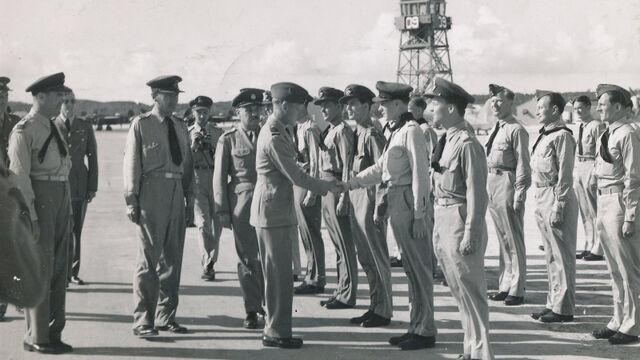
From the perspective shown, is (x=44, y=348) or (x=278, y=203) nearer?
(x=44, y=348)

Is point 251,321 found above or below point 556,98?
below

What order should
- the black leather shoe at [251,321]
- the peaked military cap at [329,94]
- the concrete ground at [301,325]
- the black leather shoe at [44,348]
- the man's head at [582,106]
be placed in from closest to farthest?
the black leather shoe at [44,348]
the concrete ground at [301,325]
the black leather shoe at [251,321]
the peaked military cap at [329,94]
the man's head at [582,106]

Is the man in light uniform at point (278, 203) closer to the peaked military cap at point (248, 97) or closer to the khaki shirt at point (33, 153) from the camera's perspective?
the peaked military cap at point (248, 97)

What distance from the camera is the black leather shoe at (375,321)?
666 cm

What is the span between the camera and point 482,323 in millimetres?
5207

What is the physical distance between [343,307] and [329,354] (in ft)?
5.65

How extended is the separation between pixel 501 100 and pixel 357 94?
1.95 metres

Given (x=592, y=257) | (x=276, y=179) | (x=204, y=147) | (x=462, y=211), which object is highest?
(x=204, y=147)

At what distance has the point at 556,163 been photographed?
706 cm

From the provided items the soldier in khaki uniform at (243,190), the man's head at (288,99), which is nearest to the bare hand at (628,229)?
the man's head at (288,99)

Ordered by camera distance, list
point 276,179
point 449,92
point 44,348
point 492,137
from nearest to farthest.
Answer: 1. point 449,92
2. point 44,348
3. point 276,179
4. point 492,137

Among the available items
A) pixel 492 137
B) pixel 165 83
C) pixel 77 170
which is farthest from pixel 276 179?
pixel 77 170

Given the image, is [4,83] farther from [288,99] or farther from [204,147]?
[288,99]

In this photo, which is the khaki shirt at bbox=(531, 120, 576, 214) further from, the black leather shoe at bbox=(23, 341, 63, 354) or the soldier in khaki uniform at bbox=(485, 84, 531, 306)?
the black leather shoe at bbox=(23, 341, 63, 354)
